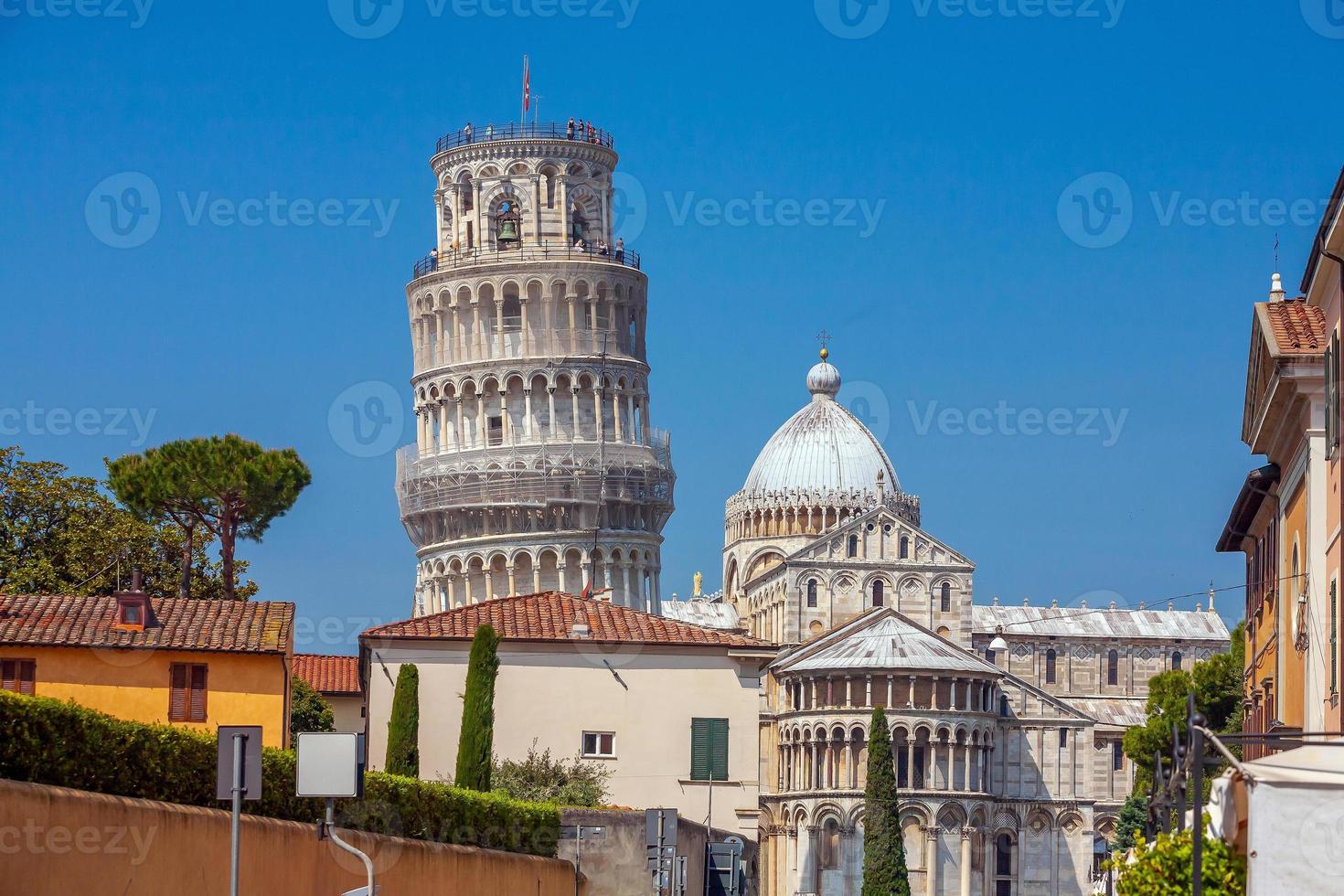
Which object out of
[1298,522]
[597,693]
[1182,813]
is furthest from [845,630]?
[1182,813]

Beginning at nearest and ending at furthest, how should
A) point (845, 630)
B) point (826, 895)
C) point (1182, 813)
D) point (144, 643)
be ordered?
point (1182, 813) → point (144, 643) → point (826, 895) → point (845, 630)

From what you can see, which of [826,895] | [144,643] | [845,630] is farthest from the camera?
[845,630]

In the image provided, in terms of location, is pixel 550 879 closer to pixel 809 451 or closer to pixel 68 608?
pixel 68 608

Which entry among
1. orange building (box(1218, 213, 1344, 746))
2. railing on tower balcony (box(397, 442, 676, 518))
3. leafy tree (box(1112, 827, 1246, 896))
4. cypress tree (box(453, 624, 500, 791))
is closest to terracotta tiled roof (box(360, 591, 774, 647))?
cypress tree (box(453, 624, 500, 791))

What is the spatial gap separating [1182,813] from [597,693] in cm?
3474

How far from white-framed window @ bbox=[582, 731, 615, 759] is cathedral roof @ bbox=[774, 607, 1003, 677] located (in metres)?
59.6

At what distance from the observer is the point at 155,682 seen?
39.9m

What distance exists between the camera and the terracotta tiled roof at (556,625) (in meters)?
55.8

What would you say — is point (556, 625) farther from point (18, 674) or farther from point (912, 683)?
point (912, 683)

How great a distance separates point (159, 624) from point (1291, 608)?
61.0 ft

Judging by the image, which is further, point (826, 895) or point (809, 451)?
point (809, 451)

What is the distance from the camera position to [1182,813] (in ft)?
69.2

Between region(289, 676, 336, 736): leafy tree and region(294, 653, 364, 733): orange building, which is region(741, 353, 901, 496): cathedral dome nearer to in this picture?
region(294, 653, 364, 733): orange building

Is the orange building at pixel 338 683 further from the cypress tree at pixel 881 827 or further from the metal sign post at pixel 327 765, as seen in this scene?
the metal sign post at pixel 327 765
